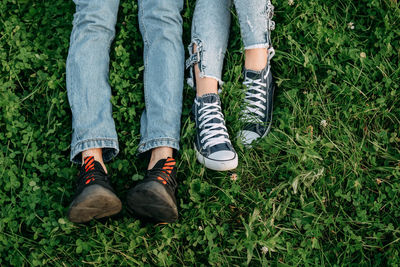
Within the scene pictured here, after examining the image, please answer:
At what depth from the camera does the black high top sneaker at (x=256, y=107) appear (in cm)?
271

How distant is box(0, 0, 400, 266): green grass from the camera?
2.38 meters

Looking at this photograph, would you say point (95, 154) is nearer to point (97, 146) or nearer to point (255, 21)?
point (97, 146)

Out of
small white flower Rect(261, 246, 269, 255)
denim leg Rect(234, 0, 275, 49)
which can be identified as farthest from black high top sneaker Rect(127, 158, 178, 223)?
denim leg Rect(234, 0, 275, 49)

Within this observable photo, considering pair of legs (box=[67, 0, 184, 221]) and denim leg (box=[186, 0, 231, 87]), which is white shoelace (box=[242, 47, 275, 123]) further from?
pair of legs (box=[67, 0, 184, 221])

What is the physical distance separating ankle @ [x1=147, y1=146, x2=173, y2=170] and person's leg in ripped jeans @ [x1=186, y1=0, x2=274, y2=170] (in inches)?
9.3

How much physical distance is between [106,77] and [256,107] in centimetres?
129

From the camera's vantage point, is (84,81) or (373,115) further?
(373,115)

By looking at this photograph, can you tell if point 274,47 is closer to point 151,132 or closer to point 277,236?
point 151,132

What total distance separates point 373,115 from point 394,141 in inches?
10.8

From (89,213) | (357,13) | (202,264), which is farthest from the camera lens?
(357,13)

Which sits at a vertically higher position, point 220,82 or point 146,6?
point 146,6

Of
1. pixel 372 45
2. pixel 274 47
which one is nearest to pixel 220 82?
pixel 274 47

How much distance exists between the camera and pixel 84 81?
2459 millimetres

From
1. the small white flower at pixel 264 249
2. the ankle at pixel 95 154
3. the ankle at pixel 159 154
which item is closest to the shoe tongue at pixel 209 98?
the ankle at pixel 159 154
